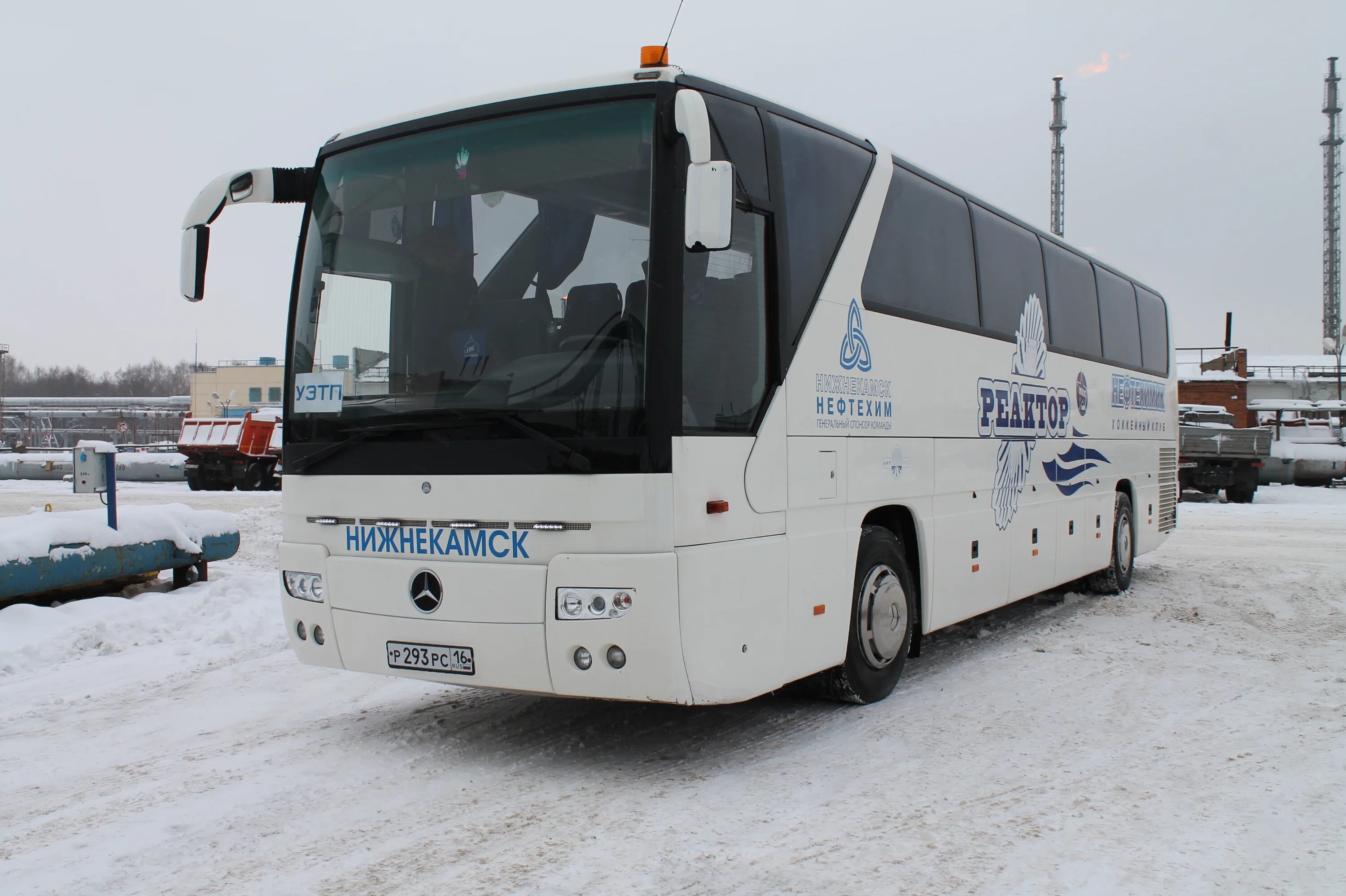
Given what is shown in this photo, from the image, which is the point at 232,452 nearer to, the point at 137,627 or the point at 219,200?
the point at 137,627

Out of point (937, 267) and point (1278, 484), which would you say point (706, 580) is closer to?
point (937, 267)

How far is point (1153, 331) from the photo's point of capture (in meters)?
12.6

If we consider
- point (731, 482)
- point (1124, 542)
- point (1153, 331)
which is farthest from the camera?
point (1153, 331)

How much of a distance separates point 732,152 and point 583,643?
2.38 metres

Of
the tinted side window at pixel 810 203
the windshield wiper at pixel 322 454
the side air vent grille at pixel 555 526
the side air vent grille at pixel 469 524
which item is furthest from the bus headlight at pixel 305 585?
the tinted side window at pixel 810 203

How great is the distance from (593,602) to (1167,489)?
10.3m

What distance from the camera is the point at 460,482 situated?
16.0 ft

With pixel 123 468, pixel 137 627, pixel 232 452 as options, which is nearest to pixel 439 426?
pixel 137 627

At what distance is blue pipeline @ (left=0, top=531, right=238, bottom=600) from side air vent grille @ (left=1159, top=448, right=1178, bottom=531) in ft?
34.0

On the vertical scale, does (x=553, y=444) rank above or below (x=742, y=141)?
below

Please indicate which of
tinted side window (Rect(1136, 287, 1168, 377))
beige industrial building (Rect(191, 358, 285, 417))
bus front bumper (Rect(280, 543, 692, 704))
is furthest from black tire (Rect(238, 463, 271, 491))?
beige industrial building (Rect(191, 358, 285, 417))

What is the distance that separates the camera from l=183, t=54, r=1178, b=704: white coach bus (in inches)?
180

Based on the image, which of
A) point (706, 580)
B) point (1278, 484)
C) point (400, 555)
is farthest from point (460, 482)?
point (1278, 484)

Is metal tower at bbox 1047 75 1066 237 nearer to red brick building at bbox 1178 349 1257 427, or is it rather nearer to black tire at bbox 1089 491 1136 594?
red brick building at bbox 1178 349 1257 427
